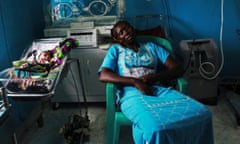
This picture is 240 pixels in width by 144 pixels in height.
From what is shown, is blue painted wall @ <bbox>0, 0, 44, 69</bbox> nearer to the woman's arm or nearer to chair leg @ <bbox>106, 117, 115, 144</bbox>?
the woman's arm

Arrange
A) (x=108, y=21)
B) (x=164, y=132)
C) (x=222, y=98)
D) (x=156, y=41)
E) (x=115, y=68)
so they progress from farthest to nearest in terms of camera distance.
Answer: (x=222, y=98), (x=108, y=21), (x=156, y=41), (x=115, y=68), (x=164, y=132)

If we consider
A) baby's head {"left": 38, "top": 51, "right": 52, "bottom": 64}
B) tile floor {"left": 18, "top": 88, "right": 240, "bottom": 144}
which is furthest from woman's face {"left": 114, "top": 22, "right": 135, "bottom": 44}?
tile floor {"left": 18, "top": 88, "right": 240, "bottom": 144}

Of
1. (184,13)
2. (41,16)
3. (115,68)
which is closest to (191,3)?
(184,13)

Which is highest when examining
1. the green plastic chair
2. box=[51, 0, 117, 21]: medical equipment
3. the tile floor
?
box=[51, 0, 117, 21]: medical equipment

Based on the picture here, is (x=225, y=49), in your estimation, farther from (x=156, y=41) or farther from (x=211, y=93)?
(x=156, y=41)

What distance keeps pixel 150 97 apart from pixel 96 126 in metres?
0.79

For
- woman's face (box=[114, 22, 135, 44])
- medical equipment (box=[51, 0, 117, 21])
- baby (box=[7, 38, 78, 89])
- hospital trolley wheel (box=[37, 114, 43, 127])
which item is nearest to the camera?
baby (box=[7, 38, 78, 89])

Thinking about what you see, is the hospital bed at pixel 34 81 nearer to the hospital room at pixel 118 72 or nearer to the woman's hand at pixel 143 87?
the hospital room at pixel 118 72

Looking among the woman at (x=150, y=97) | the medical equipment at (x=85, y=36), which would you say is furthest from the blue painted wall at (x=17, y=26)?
the woman at (x=150, y=97)

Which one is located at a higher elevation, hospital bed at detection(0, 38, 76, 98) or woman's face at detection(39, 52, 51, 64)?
woman's face at detection(39, 52, 51, 64)

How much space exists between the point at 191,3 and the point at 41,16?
165cm

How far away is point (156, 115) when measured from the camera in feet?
5.21

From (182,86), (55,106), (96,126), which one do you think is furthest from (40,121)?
(182,86)

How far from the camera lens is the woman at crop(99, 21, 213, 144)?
5.07 ft
